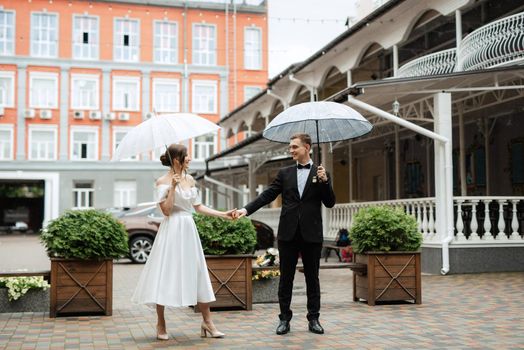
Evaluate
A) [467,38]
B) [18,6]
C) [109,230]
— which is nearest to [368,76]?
[467,38]

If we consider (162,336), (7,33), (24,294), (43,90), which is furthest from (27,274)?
(7,33)

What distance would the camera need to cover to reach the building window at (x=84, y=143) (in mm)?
46062

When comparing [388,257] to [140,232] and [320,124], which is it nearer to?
[320,124]

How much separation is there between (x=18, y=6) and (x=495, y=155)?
34888 mm

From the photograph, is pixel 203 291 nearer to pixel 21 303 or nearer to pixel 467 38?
pixel 21 303

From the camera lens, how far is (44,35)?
45.9m

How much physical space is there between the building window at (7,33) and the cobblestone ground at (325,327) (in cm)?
3839

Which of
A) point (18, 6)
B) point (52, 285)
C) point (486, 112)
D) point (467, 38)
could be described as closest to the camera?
point (52, 285)

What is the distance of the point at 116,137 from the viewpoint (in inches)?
1842

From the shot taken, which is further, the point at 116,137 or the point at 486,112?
the point at 116,137

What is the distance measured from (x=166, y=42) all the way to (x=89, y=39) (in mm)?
4997

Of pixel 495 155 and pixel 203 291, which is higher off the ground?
pixel 495 155

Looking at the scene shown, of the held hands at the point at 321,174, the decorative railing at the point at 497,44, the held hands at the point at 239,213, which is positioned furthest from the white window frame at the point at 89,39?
the held hands at the point at 321,174

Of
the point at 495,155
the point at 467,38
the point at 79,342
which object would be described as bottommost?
the point at 79,342
